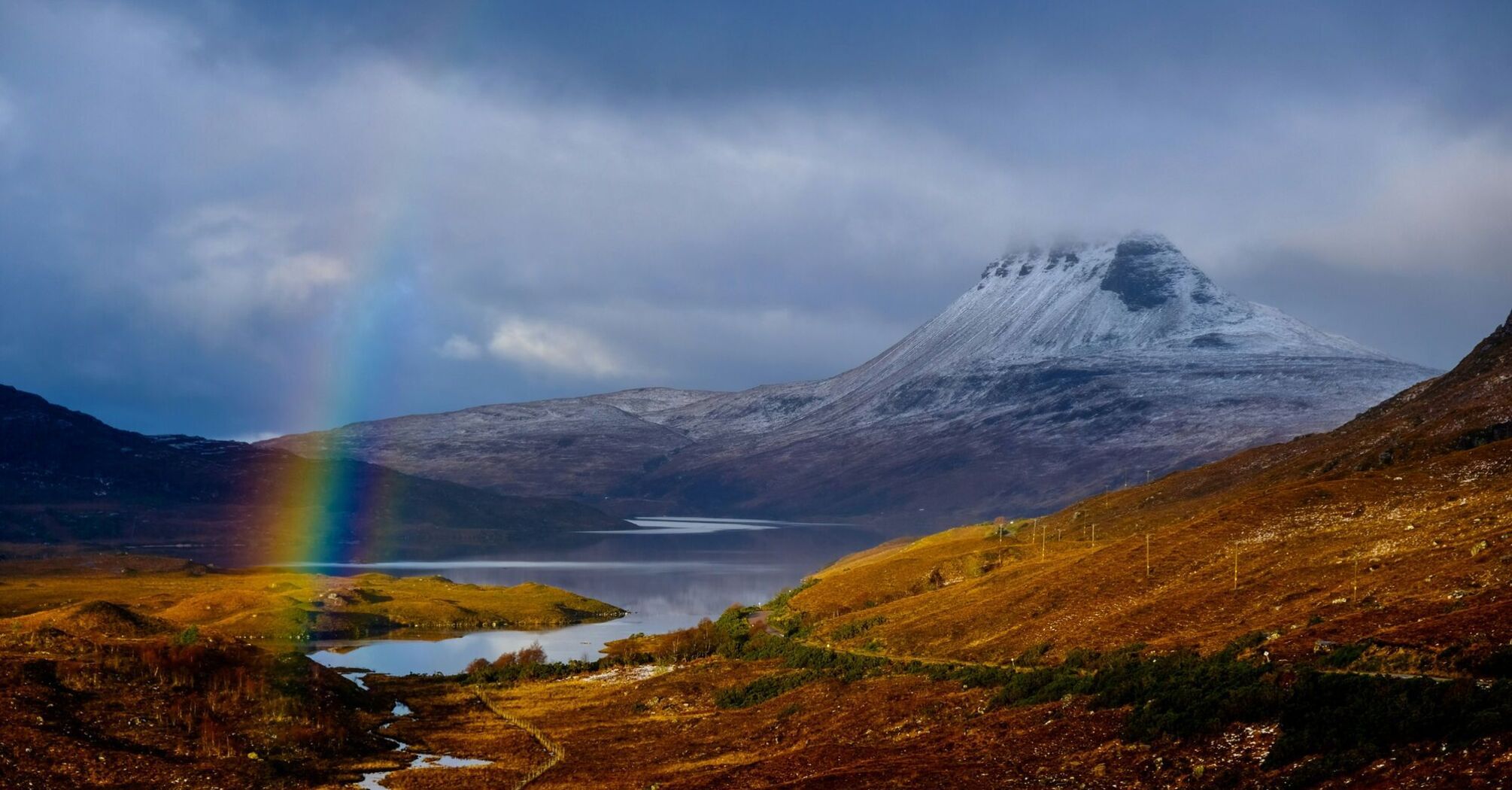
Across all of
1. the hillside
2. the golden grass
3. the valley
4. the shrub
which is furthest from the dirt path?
the golden grass

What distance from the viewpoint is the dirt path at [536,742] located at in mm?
47125

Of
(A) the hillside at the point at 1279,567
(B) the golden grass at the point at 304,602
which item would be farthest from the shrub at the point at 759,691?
(B) the golden grass at the point at 304,602

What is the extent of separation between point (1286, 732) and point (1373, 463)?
2479 inches

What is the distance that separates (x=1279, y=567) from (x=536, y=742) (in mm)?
34632

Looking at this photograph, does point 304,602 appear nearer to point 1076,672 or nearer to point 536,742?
point 536,742

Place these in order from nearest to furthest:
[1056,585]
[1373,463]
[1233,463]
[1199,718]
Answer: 1. [1199,718]
2. [1056,585]
3. [1373,463]
4. [1233,463]

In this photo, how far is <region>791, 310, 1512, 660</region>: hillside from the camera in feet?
130

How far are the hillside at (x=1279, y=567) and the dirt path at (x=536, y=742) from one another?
61.5 feet

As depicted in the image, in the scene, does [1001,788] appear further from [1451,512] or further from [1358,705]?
[1451,512]

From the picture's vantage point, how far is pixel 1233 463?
115250 mm

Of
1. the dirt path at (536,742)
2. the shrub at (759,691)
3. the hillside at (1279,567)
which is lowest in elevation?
the dirt path at (536,742)

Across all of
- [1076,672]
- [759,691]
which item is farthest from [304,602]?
[1076,672]

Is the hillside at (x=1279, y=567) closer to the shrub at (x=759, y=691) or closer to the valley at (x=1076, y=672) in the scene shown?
the valley at (x=1076, y=672)

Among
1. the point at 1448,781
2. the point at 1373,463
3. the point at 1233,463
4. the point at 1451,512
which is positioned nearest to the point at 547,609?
the point at 1233,463
